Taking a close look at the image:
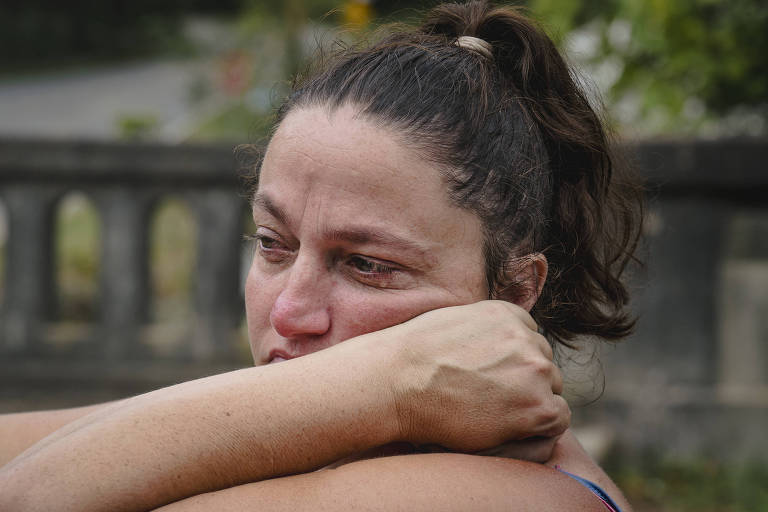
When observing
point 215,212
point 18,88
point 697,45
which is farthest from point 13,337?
point 18,88

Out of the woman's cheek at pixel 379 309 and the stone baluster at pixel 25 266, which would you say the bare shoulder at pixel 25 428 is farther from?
the stone baluster at pixel 25 266

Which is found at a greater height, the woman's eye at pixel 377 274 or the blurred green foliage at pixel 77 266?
the woman's eye at pixel 377 274

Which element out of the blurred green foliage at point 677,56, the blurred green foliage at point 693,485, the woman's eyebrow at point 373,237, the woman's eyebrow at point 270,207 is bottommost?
the blurred green foliage at point 693,485

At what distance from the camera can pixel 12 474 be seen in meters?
1.70

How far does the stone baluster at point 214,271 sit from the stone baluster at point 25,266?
0.90m

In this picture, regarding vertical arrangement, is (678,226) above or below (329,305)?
below

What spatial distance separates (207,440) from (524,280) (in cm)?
81

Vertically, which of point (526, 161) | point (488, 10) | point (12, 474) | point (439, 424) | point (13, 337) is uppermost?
point (488, 10)

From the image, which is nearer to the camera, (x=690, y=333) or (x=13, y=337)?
(x=690, y=333)

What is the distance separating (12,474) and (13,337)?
4082mm

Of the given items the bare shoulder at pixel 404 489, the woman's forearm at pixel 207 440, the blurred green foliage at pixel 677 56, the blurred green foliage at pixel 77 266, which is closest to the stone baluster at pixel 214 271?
the blurred green foliage at pixel 77 266

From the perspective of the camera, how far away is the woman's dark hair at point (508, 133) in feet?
6.53

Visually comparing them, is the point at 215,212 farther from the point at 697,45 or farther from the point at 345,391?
the point at 345,391

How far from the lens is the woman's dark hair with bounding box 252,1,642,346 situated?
1.99 meters
